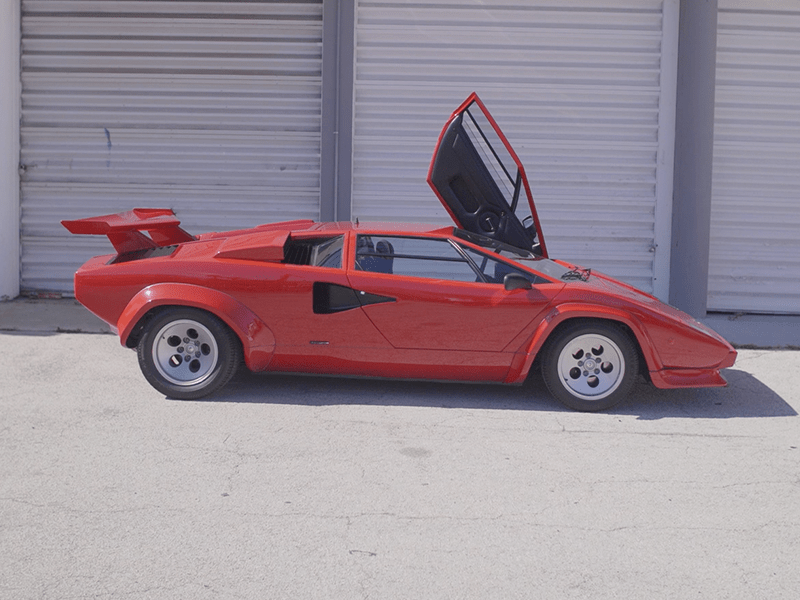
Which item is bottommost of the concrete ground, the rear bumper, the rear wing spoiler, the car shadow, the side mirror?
the concrete ground

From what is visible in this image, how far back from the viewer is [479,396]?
582 cm

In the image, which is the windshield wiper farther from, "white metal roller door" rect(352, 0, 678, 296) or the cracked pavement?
"white metal roller door" rect(352, 0, 678, 296)

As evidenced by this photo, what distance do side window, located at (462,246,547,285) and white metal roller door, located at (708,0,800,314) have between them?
4.85 meters

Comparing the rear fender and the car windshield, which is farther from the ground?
the car windshield

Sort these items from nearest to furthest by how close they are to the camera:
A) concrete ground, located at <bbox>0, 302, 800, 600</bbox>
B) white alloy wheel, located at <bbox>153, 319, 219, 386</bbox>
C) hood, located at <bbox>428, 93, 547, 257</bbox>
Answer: concrete ground, located at <bbox>0, 302, 800, 600</bbox>, white alloy wheel, located at <bbox>153, 319, 219, 386</bbox>, hood, located at <bbox>428, 93, 547, 257</bbox>

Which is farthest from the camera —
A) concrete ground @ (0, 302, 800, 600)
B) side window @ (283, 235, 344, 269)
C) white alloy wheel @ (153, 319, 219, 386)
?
side window @ (283, 235, 344, 269)

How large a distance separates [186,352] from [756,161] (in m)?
6.88

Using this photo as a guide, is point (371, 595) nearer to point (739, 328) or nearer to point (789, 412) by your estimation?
point (789, 412)

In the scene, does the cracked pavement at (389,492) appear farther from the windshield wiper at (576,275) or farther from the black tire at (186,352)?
the windshield wiper at (576,275)

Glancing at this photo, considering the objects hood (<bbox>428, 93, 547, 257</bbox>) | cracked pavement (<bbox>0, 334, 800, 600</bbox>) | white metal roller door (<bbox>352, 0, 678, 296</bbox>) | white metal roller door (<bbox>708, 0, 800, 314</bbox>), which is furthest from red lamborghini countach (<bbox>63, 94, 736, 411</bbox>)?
white metal roller door (<bbox>708, 0, 800, 314</bbox>)

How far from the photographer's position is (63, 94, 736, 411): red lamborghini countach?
18.0 ft

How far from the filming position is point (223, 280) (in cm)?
556

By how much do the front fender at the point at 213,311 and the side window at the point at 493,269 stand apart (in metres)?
1.41

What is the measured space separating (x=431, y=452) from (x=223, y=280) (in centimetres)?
186
